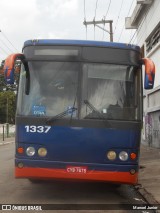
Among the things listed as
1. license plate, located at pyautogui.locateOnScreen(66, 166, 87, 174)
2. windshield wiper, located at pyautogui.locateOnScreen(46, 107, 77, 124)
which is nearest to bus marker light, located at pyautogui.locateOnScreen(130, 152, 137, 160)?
license plate, located at pyautogui.locateOnScreen(66, 166, 87, 174)

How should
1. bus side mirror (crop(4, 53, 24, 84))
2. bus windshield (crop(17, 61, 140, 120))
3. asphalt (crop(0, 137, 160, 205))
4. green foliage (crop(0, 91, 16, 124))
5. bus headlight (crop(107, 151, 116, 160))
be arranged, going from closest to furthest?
bus side mirror (crop(4, 53, 24, 84)) → bus headlight (crop(107, 151, 116, 160)) → bus windshield (crop(17, 61, 140, 120)) → asphalt (crop(0, 137, 160, 205)) → green foliage (crop(0, 91, 16, 124))

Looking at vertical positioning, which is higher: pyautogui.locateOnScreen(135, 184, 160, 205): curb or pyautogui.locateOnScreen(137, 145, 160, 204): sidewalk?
pyautogui.locateOnScreen(137, 145, 160, 204): sidewalk

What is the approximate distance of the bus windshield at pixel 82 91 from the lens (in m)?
8.99

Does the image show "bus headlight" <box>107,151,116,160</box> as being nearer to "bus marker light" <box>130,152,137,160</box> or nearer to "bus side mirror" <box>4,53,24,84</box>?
"bus marker light" <box>130,152,137,160</box>

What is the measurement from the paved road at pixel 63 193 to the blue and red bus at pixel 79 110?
0.63 metres

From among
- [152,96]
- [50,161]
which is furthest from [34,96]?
[152,96]

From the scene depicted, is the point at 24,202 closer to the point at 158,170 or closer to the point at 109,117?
the point at 109,117

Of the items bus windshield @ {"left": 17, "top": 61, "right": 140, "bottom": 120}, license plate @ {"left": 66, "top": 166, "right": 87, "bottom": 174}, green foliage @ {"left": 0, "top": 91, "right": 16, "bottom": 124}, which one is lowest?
license plate @ {"left": 66, "top": 166, "right": 87, "bottom": 174}

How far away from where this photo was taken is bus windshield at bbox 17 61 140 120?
899 centimetres

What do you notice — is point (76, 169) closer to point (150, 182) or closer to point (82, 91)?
point (82, 91)

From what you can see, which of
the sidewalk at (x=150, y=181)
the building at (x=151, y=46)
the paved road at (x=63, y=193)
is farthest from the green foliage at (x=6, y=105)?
the paved road at (x=63, y=193)

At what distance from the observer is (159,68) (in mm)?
23188

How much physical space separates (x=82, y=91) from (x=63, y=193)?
252 centimetres

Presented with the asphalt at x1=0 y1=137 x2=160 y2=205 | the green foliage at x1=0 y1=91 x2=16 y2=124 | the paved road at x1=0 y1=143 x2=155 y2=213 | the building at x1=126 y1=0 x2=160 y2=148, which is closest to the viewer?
the paved road at x1=0 y1=143 x2=155 y2=213
